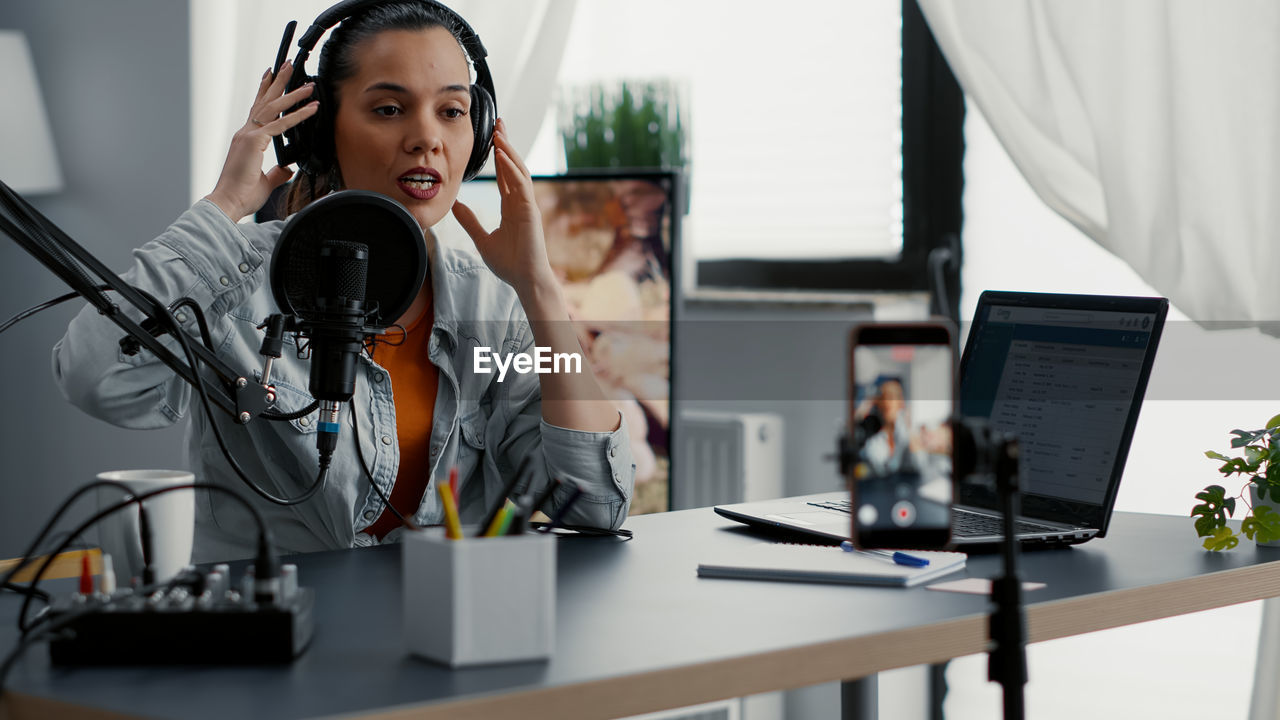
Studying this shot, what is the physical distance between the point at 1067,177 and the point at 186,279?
1374 mm

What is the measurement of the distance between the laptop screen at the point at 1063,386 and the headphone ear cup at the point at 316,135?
0.77 meters

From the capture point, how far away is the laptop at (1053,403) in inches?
45.5

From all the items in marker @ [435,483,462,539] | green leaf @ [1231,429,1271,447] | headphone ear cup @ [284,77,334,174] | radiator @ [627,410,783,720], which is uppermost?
headphone ear cup @ [284,77,334,174]

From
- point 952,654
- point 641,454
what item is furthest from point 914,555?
point 641,454

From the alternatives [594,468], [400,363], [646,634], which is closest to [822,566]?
[646,634]

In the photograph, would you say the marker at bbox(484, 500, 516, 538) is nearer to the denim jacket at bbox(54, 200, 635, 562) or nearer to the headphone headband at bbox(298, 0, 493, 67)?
the denim jacket at bbox(54, 200, 635, 562)

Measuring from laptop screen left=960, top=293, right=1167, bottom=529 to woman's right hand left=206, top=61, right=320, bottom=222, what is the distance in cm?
78

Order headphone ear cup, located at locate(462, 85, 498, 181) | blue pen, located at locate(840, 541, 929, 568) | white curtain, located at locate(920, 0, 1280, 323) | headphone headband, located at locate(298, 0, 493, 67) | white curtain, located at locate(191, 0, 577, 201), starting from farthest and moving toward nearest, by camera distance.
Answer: white curtain, located at locate(191, 0, 577, 201) < white curtain, located at locate(920, 0, 1280, 323) < headphone ear cup, located at locate(462, 85, 498, 181) < headphone headband, located at locate(298, 0, 493, 67) < blue pen, located at locate(840, 541, 929, 568)

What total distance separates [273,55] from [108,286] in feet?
6.66

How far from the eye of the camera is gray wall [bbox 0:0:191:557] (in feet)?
9.57

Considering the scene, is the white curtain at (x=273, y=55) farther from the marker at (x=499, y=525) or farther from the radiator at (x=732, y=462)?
the marker at (x=499, y=525)

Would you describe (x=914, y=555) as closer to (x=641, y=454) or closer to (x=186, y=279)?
(x=186, y=279)

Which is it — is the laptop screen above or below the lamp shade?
below

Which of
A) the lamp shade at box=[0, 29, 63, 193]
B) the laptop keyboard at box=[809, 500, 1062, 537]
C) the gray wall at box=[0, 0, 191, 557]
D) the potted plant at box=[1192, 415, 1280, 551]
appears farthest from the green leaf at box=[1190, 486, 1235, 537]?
the lamp shade at box=[0, 29, 63, 193]
